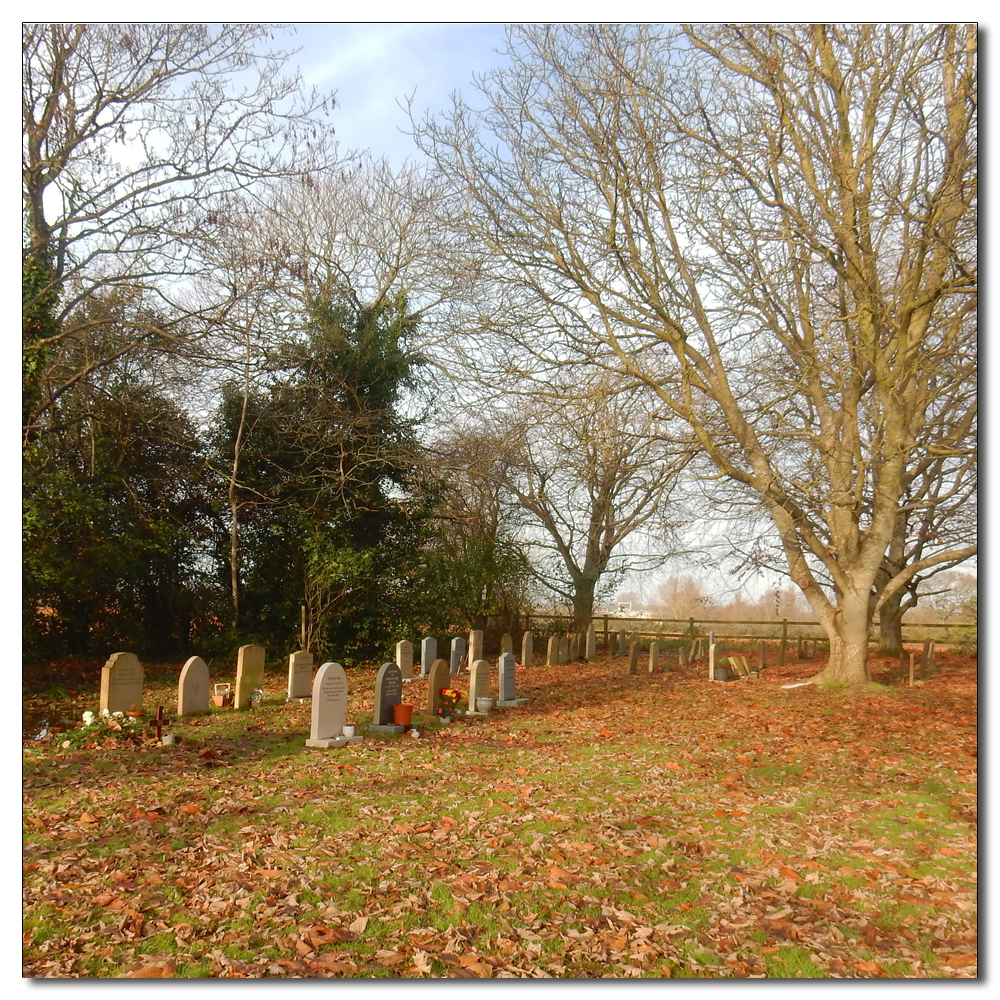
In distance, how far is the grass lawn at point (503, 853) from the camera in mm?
3738

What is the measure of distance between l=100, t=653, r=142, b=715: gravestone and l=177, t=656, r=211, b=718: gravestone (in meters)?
0.58

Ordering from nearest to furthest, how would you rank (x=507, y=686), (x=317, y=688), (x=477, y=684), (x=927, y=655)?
(x=317, y=688) → (x=477, y=684) → (x=507, y=686) → (x=927, y=655)

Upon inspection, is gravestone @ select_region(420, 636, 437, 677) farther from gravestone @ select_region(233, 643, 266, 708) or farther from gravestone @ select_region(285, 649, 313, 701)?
gravestone @ select_region(233, 643, 266, 708)

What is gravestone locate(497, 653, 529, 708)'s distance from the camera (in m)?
11.0

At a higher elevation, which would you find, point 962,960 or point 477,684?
point 477,684

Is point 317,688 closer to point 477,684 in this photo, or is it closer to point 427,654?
point 477,684

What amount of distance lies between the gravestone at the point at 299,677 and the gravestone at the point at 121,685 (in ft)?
8.03

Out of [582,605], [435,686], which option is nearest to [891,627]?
[582,605]

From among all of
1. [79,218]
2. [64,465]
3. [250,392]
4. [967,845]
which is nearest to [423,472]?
[250,392]

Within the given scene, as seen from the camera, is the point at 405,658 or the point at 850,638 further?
the point at 405,658

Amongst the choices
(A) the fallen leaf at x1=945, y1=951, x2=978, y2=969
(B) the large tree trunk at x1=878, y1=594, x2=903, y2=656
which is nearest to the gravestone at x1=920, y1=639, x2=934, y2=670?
(B) the large tree trunk at x1=878, y1=594, x2=903, y2=656

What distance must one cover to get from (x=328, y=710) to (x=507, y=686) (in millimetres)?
3525

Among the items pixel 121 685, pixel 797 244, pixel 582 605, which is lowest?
pixel 582 605

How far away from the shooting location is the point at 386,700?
889 centimetres
